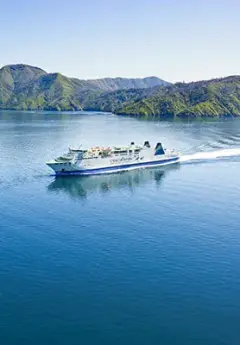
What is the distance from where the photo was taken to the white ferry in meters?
81.2

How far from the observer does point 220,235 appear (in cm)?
4825

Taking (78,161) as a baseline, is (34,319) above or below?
below

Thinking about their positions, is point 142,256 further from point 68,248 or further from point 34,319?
point 34,319

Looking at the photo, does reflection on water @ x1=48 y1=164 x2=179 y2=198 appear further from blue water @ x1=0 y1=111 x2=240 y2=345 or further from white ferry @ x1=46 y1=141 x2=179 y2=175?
white ferry @ x1=46 y1=141 x2=179 y2=175

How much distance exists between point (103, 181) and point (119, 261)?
3825cm

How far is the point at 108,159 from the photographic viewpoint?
86.8m

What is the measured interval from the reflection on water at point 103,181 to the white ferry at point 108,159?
184 centimetres

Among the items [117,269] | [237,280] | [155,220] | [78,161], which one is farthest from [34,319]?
[78,161]

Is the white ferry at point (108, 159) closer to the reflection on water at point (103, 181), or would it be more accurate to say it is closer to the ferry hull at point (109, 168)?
the ferry hull at point (109, 168)

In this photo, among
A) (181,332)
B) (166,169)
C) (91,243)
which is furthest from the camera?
(166,169)

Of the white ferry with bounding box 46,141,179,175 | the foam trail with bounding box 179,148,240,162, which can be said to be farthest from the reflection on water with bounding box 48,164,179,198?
the foam trail with bounding box 179,148,240,162

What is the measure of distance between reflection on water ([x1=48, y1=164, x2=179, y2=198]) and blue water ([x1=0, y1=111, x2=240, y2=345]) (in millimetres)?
364

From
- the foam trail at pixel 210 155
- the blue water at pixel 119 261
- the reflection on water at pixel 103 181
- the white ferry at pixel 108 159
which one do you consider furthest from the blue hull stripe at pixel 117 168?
the foam trail at pixel 210 155

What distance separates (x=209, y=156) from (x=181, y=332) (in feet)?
245
